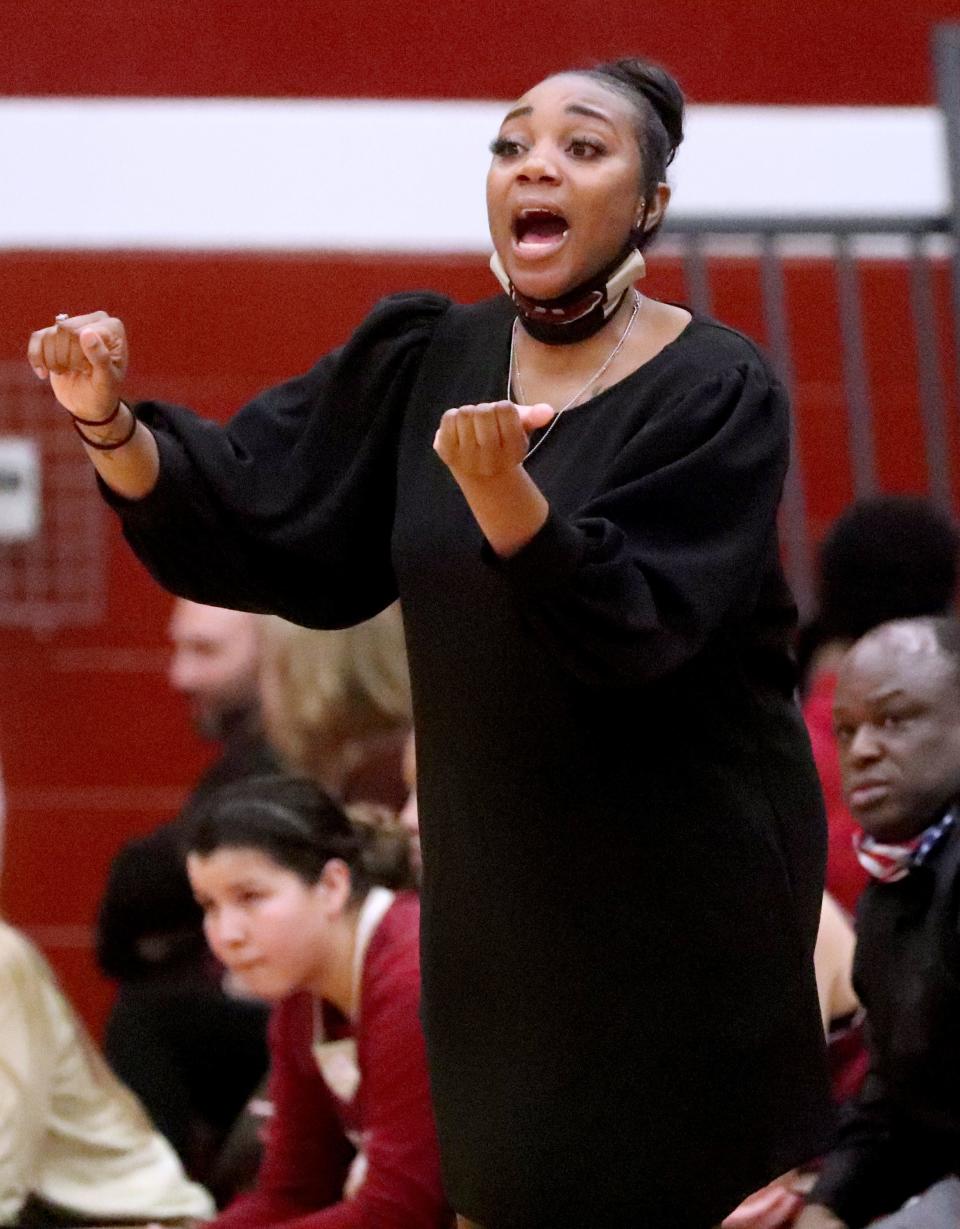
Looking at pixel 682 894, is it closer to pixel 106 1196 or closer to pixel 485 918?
pixel 485 918

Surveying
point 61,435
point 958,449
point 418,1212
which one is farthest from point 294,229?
point 418,1212

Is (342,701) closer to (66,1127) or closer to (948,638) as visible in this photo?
(66,1127)

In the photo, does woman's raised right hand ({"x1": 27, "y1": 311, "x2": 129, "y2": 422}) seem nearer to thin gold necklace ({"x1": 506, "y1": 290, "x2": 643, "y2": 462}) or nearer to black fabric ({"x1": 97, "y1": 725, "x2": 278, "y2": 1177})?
thin gold necklace ({"x1": 506, "y1": 290, "x2": 643, "y2": 462})

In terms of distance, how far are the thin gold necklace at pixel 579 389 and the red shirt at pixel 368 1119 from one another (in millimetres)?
1045

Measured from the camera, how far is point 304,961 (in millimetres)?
2689

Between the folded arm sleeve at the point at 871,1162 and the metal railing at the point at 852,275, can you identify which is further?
the metal railing at the point at 852,275

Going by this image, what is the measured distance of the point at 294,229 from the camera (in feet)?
14.0

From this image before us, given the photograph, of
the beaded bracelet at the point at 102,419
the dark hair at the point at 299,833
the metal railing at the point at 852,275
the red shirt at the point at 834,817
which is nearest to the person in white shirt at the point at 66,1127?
the dark hair at the point at 299,833

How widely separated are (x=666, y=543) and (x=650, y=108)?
0.35 m

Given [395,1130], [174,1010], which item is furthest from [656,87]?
[174,1010]

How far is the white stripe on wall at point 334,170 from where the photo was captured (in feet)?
13.8

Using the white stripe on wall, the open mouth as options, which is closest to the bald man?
the open mouth

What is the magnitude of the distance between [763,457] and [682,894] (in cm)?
29

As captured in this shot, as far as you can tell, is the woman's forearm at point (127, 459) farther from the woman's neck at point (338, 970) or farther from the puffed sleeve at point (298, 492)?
the woman's neck at point (338, 970)
